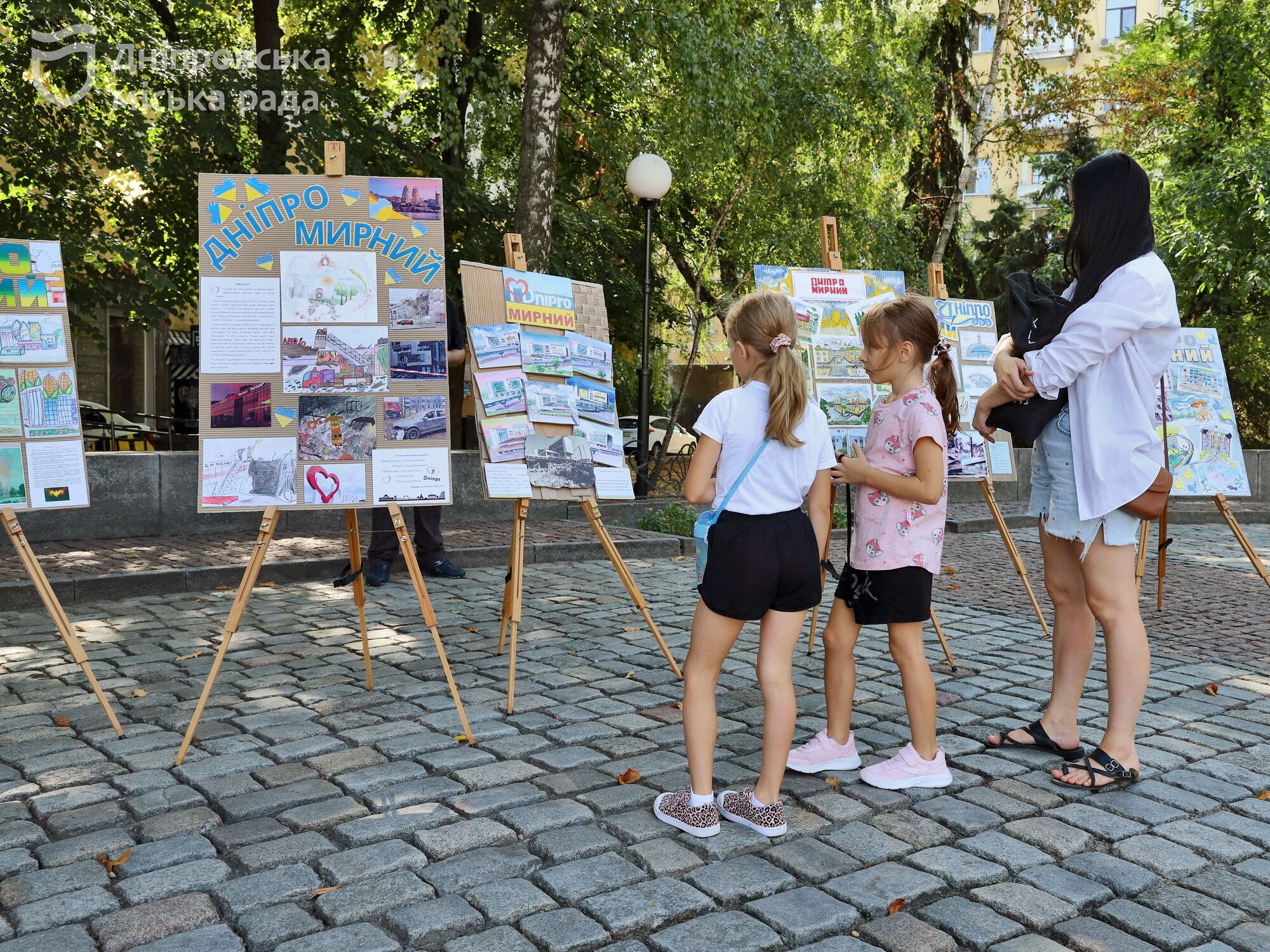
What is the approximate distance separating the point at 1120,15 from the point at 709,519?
43.6 metres

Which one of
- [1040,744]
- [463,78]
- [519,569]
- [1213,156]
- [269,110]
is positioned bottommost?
[1040,744]

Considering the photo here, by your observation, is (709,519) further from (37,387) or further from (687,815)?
(37,387)

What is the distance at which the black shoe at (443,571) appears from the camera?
25.9ft

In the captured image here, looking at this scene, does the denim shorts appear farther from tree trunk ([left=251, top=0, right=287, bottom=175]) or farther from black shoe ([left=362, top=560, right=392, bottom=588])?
tree trunk ([left=251, top=0, right=287, bottom=175])

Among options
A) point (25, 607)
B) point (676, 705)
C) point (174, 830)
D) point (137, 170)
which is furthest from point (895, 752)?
point (137, 170)

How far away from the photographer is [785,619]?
11.0ft

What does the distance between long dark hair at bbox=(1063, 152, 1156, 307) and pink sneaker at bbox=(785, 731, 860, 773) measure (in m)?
1.83

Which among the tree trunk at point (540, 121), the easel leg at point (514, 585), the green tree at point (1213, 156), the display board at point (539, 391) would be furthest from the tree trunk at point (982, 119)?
the easel leg at point (514, 585)

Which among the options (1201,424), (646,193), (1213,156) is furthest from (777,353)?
(1213,156)

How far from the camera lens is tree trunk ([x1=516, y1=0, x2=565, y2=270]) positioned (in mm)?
Answer: 9898

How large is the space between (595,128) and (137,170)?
5.96 metres

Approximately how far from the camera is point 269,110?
12250 mm

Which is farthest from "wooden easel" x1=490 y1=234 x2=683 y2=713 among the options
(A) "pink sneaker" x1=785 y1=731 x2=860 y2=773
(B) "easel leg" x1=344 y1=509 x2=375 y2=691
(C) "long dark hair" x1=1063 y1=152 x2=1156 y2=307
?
(C) "long dark hair" x1=1063 y1=152 x2=1156 y2=307

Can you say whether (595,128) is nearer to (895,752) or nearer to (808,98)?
(808,98)
